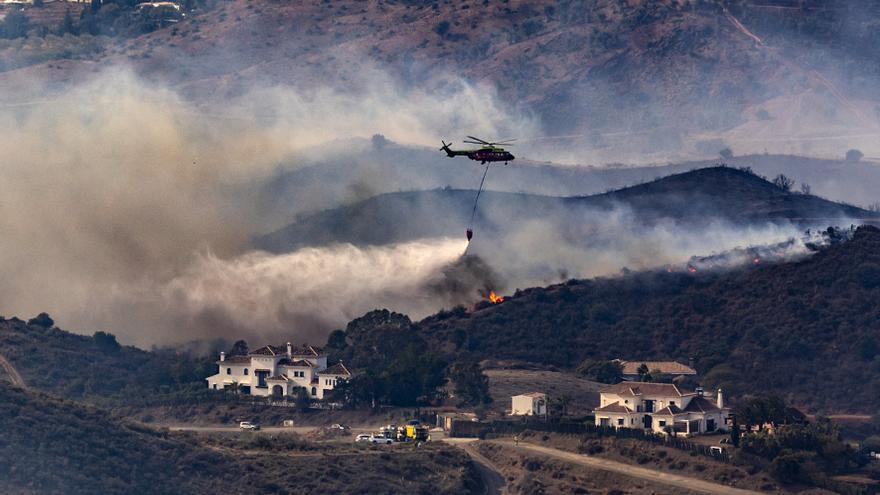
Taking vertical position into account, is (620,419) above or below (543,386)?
below

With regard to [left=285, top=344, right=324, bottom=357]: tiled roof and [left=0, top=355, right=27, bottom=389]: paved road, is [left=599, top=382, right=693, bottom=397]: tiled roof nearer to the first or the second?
[left=285, top=344, right=324, bottom=357]: tiled roof

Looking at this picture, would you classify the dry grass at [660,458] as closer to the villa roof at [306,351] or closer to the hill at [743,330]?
the hill at [743,330]

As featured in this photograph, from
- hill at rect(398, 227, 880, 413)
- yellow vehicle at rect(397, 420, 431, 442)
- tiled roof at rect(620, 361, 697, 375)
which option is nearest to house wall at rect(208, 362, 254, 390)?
hill at rect(398, 227, 880, 413)

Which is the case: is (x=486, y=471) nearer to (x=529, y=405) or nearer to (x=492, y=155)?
(x=529, y=405)

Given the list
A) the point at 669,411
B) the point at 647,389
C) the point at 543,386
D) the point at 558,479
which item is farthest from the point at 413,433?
the point at 543,386

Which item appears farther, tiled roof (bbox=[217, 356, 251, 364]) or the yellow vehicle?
tiled roof (bbox=[217, 356, 251, 364])

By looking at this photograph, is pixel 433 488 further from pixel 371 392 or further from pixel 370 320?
pixel 370 320
